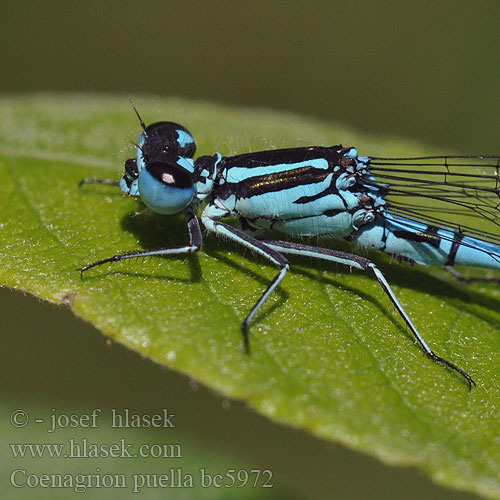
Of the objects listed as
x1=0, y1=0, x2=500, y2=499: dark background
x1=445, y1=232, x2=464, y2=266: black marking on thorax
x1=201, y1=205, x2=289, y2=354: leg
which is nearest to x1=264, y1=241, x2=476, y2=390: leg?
x1=201, y1=205, x2=289, y2=354: leg

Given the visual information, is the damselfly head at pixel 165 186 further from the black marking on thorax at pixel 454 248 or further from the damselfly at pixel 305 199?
the black marking on thorax at pixel 454 248

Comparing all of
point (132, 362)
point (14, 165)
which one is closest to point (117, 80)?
point (132, 362)

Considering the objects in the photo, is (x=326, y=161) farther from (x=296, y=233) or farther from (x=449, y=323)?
(x=449, y=323)

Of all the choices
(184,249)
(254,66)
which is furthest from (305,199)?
(254,66)

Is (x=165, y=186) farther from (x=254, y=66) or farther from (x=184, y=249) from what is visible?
(x=254, y=66)

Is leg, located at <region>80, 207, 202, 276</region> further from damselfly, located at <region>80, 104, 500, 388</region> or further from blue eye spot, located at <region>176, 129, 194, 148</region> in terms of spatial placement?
blue eye spot, located at <region>176, 129, 194, 148</region>
